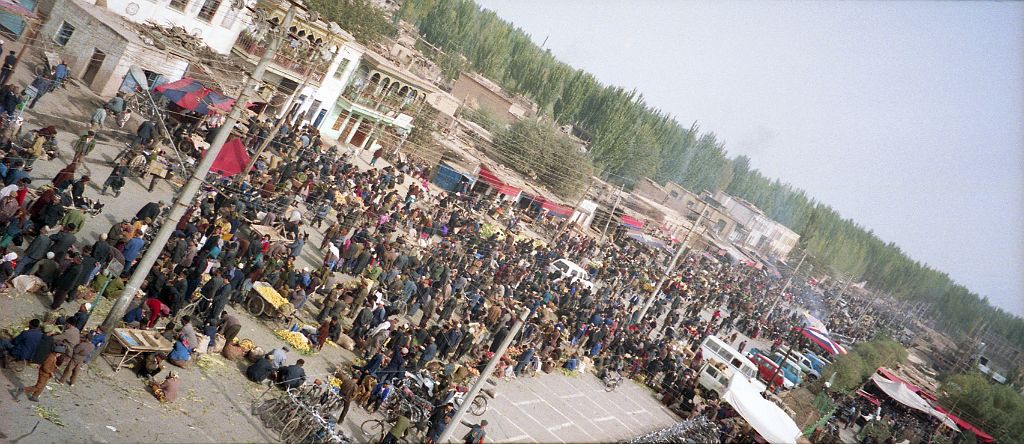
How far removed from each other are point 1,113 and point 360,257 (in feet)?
32.8

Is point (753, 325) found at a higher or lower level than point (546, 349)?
higher

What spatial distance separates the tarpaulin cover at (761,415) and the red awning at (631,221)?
3211 cm

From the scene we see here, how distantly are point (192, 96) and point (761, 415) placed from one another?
842 inches

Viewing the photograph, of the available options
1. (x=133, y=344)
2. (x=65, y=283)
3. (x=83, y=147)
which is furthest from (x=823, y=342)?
(x=65, y=283)

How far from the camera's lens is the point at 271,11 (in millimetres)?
31141

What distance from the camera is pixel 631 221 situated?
192ft

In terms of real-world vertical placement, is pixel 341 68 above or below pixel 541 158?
below

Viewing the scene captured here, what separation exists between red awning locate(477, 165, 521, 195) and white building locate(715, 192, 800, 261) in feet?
203

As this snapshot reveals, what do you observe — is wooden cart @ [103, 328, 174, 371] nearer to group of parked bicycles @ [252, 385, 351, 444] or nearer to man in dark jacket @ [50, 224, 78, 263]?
group of parked bicycles @ [252, 385, 351, 444]

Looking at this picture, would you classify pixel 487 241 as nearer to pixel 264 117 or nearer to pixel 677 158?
pixel 264 117

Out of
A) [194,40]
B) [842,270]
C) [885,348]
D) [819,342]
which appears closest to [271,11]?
[194,40]

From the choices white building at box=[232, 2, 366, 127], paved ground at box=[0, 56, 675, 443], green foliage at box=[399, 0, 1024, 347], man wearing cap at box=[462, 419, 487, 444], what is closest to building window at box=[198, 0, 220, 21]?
white building at box=[232, 2, 366, 127]

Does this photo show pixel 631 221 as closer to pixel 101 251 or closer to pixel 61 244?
pixel 101 251

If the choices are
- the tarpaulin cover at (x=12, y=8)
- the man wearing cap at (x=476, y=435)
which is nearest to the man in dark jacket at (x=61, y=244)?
the man wearing cap at (x=476, y=435)
